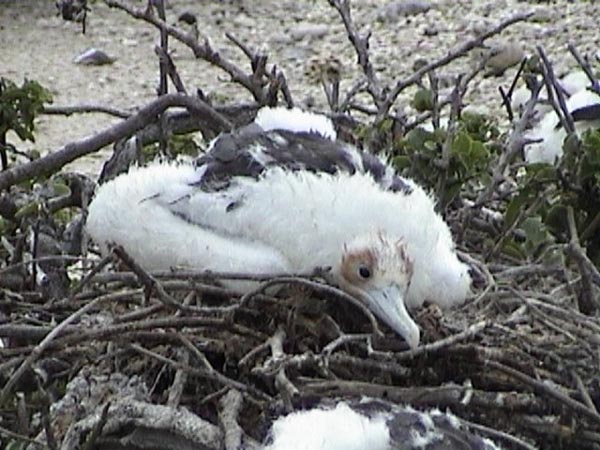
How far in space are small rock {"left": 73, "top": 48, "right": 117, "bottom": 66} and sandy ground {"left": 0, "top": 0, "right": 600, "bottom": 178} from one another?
4 cm

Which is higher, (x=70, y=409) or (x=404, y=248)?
(x=404, y=248)

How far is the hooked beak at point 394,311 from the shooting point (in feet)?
8.91

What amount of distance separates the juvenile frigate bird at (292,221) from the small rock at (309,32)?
4.73m

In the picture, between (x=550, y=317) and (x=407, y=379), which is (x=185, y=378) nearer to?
(x=407, y=379)

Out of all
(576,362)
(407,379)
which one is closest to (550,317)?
(576,362)

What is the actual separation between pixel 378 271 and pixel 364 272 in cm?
3

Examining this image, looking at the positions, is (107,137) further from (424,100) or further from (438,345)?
(438,345)

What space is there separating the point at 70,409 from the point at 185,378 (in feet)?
0.57

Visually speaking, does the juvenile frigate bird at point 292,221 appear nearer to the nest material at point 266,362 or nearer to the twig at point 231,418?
the nest material at point 266,362

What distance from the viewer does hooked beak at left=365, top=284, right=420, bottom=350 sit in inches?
107

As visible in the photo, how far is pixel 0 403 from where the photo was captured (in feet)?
8.82

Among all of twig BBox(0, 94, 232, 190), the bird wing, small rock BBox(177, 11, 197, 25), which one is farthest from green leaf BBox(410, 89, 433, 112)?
small rock BBox(177, 11, 197, 25)

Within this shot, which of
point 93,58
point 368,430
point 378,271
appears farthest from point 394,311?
point 93,58

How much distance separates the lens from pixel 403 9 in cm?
787
